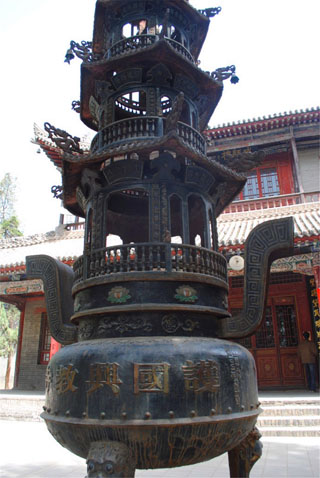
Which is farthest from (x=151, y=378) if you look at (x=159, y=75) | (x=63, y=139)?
(x=159, y=75)

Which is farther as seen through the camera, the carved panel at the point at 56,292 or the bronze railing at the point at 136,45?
the bronze railing at the point at 136,45

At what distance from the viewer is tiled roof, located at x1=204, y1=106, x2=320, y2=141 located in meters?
14.8

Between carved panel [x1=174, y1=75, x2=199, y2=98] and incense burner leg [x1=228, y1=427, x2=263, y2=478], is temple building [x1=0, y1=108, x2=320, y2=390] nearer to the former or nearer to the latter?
carved panel [x1=174, y1=75, x2=199, y2=98]

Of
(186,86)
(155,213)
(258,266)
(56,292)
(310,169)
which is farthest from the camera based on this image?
(310,169)

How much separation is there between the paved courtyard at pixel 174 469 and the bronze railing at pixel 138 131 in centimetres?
504

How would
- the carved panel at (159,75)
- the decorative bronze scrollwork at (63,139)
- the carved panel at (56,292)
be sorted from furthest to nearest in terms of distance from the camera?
the carved panel at (159,75) → the decorative bronze scrollwork at (63,139) → the carved panel at (56,292)

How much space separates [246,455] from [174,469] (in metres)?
2.71

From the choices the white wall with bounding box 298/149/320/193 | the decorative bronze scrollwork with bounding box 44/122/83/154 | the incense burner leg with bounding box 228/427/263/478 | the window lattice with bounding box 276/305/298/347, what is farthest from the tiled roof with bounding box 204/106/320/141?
the incense burner leg with bounding box 228/427/263/478

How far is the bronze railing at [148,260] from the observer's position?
3.93 m

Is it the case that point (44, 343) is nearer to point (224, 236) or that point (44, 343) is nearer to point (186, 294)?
point (224, 236)

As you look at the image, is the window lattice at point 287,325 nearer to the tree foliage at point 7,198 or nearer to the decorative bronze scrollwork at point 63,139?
the decorative bronze scrollwork at point 63,139

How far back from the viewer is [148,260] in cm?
396

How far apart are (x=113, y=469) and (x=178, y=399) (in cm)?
76

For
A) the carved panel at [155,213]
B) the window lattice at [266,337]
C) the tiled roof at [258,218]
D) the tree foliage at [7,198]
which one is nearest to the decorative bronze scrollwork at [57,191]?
the carved panel at [155,213]
